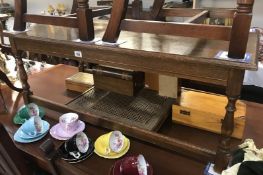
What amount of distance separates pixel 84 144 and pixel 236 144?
524mm

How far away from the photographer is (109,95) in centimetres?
112

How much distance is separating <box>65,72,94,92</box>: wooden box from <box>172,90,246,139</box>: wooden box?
49 cm

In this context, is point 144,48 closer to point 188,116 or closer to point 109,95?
point 188,116

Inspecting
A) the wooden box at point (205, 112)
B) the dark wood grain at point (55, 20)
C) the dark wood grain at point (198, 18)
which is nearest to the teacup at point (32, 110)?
the dark wood grain at point (55, 20)

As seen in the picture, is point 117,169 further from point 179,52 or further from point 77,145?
point 179,52

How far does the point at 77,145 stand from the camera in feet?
2.65

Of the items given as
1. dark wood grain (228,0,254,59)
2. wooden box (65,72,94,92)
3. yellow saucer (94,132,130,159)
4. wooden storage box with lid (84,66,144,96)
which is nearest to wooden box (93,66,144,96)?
wooden storage box with lid (84,66,144,96)

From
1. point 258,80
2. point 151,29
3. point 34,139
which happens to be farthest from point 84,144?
point 258,80

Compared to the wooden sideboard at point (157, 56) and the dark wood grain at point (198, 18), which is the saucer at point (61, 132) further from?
the dark wood grain at point (198, 18)

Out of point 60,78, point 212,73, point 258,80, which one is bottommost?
point 258,80

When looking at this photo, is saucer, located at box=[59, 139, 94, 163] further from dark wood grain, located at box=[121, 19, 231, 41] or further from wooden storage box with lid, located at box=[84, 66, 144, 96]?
dark wood grain, located at box=[121, 19, 231, 41]

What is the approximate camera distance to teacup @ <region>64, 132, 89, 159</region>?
0.80 meters

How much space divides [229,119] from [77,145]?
0.50 metres

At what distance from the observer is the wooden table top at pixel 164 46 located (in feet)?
1.90
